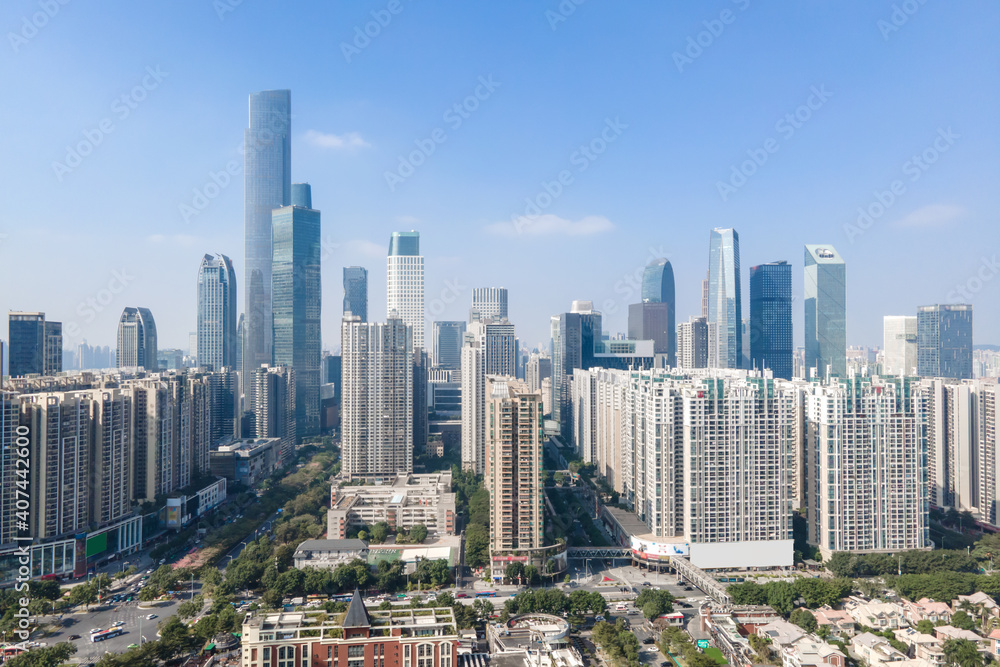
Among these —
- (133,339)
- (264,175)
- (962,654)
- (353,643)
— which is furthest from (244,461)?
(264,175)

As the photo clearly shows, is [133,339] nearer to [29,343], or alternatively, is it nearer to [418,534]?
[29,343]

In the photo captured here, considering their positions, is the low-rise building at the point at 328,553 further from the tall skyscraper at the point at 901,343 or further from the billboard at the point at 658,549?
the tall skyscraper at the point at 901,343

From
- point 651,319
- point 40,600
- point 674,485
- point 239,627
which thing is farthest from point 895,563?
point 651,319

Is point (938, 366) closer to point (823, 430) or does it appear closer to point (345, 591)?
point (823, 430)

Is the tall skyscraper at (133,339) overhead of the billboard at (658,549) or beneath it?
overhead

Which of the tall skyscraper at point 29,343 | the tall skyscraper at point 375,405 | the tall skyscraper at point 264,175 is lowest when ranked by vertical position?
the tall skyscraper at point 375,405

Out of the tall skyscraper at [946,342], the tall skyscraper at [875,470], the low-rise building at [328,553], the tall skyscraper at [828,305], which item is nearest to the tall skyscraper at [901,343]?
the tall skyscraper at [946,342]
